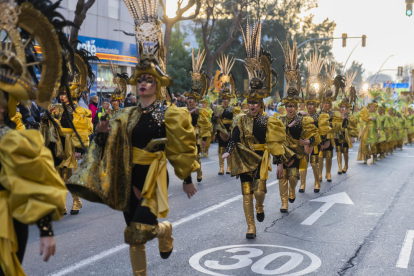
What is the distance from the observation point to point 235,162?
6.90m

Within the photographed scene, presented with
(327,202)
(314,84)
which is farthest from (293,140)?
(314,84)

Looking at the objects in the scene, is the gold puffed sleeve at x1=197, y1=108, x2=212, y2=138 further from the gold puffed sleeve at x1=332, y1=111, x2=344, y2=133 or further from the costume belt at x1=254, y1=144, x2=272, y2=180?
→ the costume belt at x1=254, y1=144, x2=272, y2=180

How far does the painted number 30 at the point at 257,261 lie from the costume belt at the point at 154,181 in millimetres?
1347

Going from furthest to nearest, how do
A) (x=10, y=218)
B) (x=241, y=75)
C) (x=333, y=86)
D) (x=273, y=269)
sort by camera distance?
(x=241, y=75), (x=333, y=86), (x=273, y=269), (x=10, y=218)

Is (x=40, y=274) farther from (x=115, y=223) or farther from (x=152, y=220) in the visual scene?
(x=115, y=223)

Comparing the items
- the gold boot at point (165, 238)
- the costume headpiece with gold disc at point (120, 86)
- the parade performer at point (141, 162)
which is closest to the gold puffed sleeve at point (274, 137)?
the parade performer at point (141, 162)

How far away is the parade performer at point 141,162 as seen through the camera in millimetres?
4293

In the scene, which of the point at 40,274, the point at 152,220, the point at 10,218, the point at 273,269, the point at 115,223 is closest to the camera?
the point at 10,218

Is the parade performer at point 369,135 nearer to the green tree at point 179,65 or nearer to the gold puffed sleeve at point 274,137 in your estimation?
the gold puffed sleeve at point 274,137

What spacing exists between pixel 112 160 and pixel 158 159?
416mm

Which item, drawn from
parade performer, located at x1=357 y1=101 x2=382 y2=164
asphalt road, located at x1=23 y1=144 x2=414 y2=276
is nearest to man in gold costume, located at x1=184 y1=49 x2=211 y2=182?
asphalt road, located at x1=23 y1=144 x2=414 y2=276

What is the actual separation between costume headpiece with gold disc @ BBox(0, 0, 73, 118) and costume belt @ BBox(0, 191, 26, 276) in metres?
0.59

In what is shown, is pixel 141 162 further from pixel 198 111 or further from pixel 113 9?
pixel 113 9

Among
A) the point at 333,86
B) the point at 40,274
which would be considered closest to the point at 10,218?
the point at 40,274
